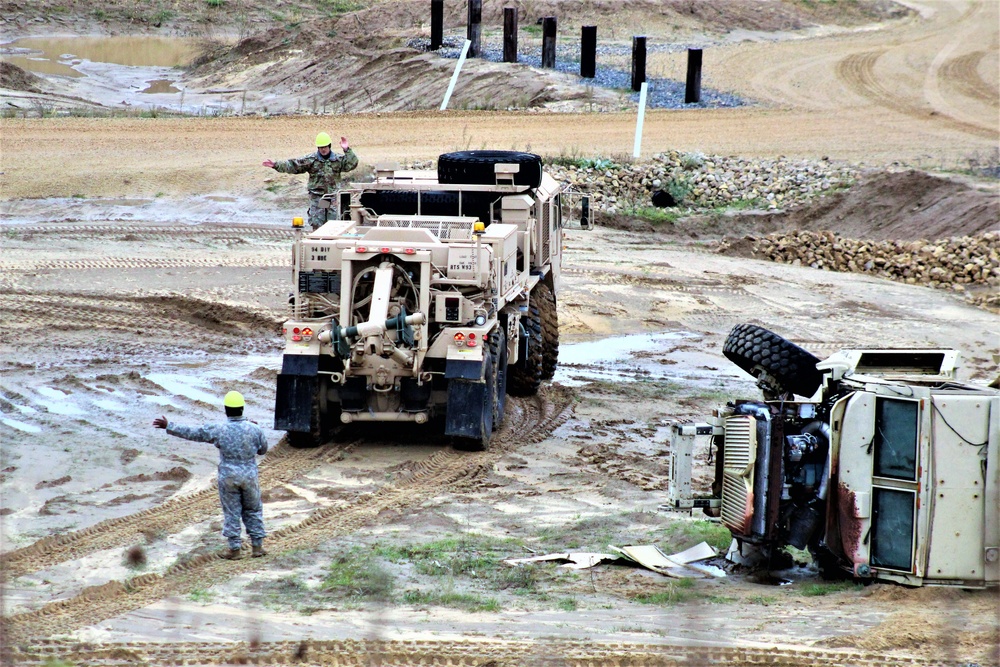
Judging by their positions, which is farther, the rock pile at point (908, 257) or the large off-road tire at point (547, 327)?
the rock pile at point (908, 257)

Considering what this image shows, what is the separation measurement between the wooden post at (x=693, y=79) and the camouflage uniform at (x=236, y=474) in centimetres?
2569

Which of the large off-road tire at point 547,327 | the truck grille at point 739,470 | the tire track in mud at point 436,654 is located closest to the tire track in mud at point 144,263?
the large off-road tire at point 547,327

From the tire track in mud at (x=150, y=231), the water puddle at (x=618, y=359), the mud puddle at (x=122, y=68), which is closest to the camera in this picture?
the water puddle at (x=618, y=359)

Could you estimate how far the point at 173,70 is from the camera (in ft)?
155

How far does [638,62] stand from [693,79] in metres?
1.46

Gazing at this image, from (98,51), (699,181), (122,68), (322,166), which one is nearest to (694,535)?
(322,166)

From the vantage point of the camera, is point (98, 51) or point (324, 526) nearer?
point (324, 526)

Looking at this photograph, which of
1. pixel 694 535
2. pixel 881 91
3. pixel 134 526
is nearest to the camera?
pixel 694 535

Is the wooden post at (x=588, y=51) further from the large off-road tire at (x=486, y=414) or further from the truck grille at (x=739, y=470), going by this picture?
the truck grille at (x=739, y=470)

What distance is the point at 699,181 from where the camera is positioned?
89.0ft

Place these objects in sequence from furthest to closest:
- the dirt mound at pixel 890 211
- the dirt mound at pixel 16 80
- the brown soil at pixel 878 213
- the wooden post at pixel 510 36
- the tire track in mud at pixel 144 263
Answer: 1. the dirt mound at pixel 16 80
2. the wooden post at pixel 510 36
3. the brown soil at pixel 878 213
4. the dirt mound at pixel 890 211
5. the tire track in mud at pixel 144 263

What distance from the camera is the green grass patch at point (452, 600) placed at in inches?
334

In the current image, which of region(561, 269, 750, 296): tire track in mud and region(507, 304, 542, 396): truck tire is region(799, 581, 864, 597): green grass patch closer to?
region(507, 304, 542, 396): truck tire

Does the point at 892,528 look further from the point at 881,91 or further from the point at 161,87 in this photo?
the point at 161,87
